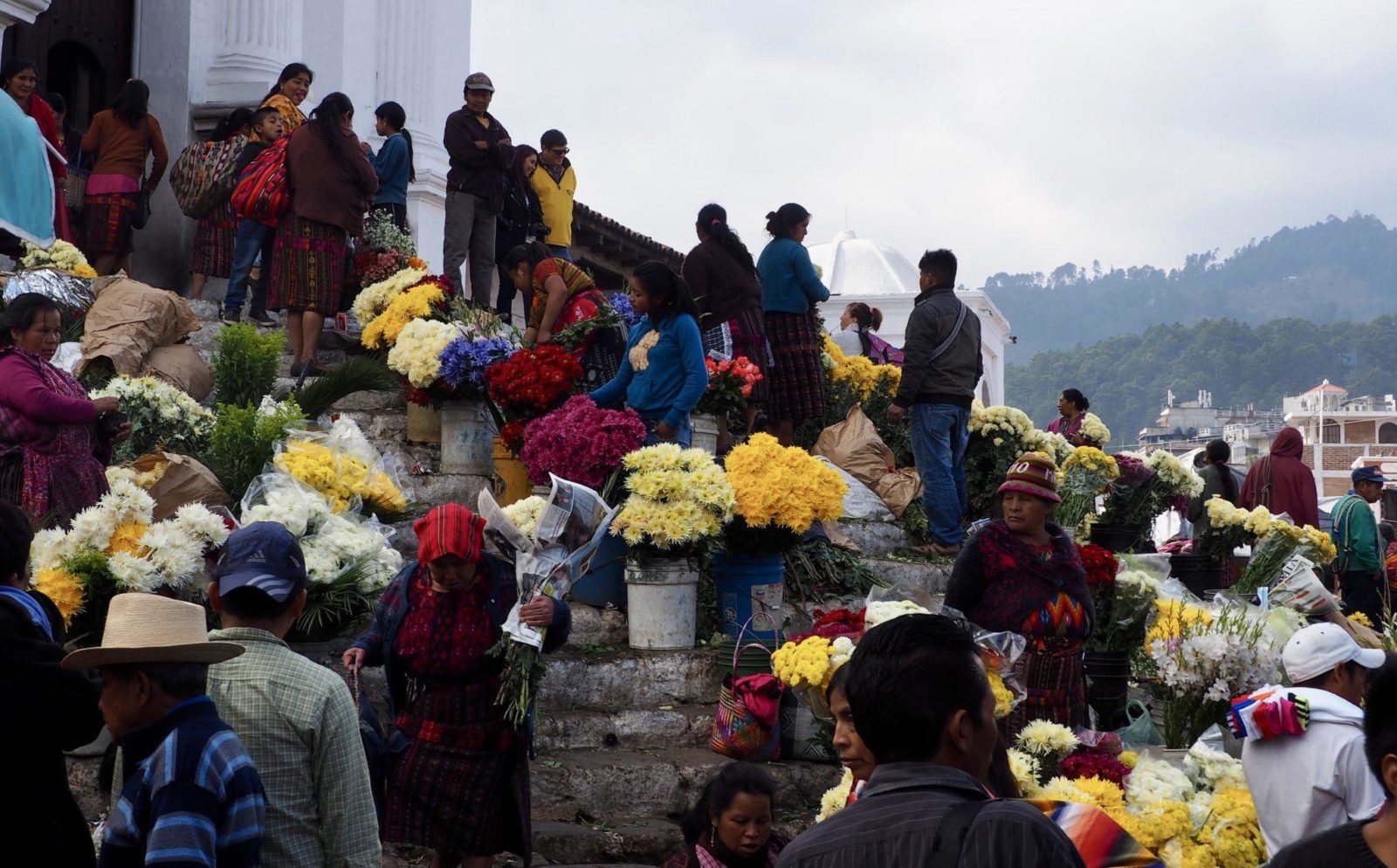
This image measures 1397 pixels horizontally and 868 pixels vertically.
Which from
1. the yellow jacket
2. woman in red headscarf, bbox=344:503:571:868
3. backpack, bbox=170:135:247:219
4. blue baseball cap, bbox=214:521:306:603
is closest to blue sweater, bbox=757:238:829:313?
the yellow jacket

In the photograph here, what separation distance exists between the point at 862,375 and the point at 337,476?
534cm

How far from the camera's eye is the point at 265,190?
414 inches

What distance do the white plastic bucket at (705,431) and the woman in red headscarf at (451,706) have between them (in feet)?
14.5

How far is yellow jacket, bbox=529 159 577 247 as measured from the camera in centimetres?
1333

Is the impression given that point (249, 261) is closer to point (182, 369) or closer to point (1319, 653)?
point (182, 369)

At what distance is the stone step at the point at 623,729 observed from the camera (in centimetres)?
668

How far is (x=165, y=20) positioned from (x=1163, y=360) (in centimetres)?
12183

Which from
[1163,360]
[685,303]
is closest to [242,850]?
[685,303]

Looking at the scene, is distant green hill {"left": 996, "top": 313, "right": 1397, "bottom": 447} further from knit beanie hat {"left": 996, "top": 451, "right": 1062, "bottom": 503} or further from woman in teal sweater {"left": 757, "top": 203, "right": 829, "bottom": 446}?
knit beanie hat {"left": 996, "top": 451, "right": 1062, "bottom": 503}

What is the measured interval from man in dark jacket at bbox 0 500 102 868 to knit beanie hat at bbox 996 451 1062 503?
3317mm

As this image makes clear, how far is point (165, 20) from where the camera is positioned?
13.7 m

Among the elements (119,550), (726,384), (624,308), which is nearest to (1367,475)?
(726,384)

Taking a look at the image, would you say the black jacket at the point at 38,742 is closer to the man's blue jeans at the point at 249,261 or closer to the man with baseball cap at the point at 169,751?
the man with baseball cap at the point at 169,751

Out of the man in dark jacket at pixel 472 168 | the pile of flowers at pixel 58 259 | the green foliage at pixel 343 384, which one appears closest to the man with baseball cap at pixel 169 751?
the green foliage at pixel 343 384
